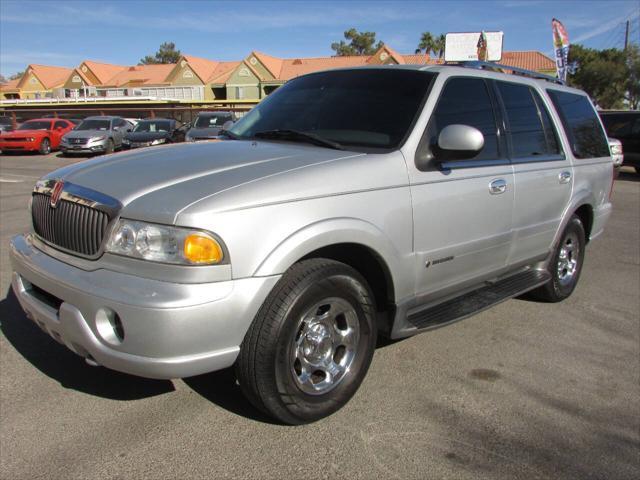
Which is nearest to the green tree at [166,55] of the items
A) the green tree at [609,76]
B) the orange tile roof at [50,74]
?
the orange tile roof at [50,74]

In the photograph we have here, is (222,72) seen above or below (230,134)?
above

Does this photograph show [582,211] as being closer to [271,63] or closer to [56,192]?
[56,192]

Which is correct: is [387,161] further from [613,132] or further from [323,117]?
[613,132]

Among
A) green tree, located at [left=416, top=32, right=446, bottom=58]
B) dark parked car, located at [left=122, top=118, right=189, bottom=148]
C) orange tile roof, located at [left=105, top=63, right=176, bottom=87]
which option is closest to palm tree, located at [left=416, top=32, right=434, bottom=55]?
green tree, located at [left=416, top=32, right=446, bottom=58]

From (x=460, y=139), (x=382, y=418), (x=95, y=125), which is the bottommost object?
(x=382, y=418)

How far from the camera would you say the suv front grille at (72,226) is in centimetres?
264

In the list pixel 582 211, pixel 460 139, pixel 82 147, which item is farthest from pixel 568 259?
pixel 82 147

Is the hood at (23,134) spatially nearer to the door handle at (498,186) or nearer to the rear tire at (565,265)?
the rear tire at (565,265)

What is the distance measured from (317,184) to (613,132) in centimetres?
1642

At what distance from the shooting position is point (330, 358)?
3014mm

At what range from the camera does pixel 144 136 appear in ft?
67.0

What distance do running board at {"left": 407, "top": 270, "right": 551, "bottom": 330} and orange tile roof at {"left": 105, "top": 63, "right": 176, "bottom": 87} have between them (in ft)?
219

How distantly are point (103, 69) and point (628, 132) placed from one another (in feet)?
229

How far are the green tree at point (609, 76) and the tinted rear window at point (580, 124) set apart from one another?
5497 centimetres
